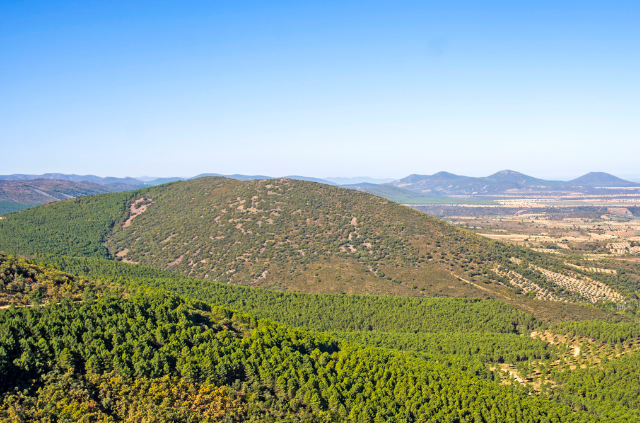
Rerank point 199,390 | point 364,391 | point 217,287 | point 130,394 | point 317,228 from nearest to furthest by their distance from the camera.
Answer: point 130,394, point 199,390, point 364,391, point 217,287, point 317,228

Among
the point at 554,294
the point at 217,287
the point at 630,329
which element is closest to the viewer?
the point at 630,329

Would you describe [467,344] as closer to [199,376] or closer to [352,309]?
[352,309]

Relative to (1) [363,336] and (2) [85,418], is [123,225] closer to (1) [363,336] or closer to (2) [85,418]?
(1) [363,336]

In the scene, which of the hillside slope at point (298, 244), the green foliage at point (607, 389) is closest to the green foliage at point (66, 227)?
the hillside slope at point (298, 244)

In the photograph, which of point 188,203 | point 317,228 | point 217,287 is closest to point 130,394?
point 217,287

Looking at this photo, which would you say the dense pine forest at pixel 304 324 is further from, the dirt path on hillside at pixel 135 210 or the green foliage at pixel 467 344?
the dirt path on hillside at pixel 135 210

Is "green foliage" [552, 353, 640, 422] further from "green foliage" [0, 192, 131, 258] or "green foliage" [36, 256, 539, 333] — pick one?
"green foliage" [0, 192, 131, 258]
